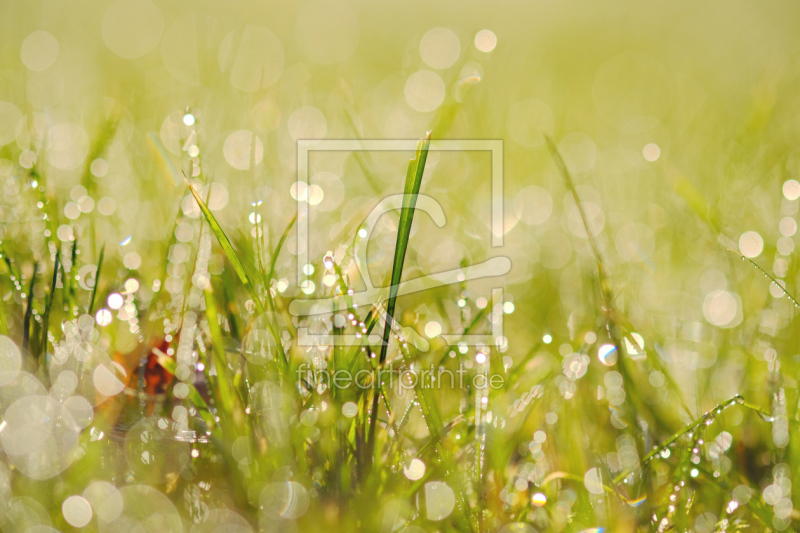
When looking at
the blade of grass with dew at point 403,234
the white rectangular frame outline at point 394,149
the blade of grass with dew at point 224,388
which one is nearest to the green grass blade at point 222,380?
the blade of grass with dew at point 224,388

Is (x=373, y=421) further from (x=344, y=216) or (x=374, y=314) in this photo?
(x=344, y=216)

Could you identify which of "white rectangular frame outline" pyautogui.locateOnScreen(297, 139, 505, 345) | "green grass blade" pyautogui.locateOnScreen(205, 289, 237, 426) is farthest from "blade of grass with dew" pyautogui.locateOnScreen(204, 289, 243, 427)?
"white rectangular frame outline" pyautogui.locateOnScreen(297, 139, 505, 345)

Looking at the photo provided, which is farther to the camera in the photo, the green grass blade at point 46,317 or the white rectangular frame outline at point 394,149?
the white rectangular frame outline at point 394,149

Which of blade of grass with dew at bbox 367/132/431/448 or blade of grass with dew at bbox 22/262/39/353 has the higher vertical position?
blade of grass with dew at bbox 367/132/431/448

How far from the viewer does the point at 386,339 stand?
22.8 inches

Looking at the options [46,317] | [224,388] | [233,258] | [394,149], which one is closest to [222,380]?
[224,388]

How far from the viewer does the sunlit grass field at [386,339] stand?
0.53 m

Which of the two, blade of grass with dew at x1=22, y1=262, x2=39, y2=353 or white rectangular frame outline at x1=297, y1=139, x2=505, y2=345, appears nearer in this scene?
blade of grass with dew at x1=22, y1=262, x2=39, y2=353

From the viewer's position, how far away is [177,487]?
1.73ft

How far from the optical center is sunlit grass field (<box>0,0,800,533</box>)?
53 centimetres

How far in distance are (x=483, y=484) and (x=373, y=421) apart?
0.12m

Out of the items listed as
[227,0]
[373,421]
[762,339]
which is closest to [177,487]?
[373,421]

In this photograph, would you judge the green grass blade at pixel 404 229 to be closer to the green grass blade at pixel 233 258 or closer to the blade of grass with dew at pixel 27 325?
the green grass blade at pixel 233 258

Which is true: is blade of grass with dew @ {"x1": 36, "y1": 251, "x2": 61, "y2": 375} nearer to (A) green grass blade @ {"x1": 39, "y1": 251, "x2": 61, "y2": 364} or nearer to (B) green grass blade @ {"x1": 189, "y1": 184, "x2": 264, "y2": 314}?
(A) green grass blade @ {"x1": 39, "y1": 251, "x2": 61, "y2": 364}
